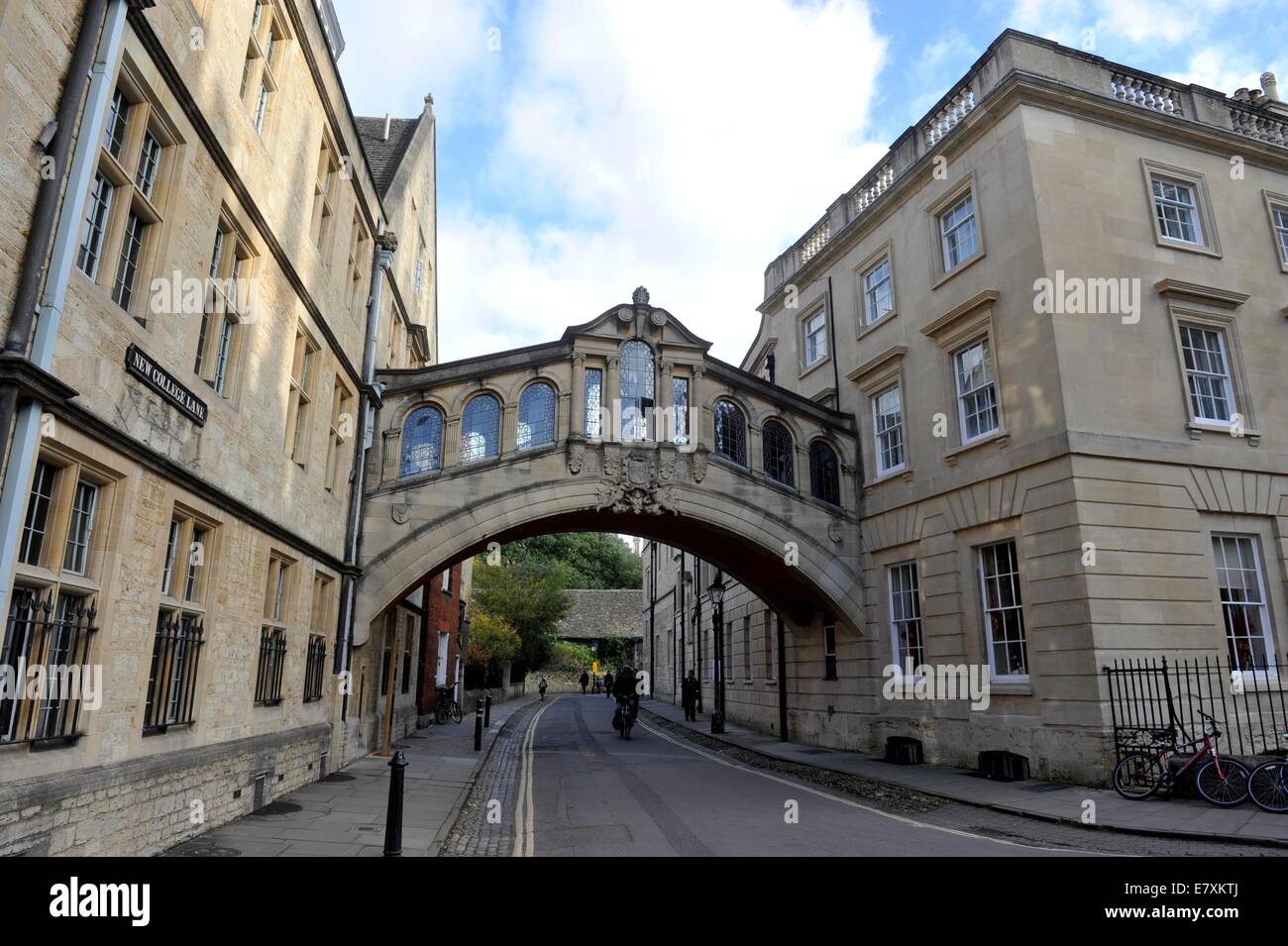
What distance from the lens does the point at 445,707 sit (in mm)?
25281

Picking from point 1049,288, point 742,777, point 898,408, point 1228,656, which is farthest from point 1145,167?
point 742,777

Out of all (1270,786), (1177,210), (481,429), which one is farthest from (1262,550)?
(481,429)

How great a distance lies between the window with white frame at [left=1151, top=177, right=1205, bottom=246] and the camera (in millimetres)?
15250

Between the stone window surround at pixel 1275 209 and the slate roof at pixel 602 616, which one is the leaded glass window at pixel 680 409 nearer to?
the stone window surround at pixel 1275 209

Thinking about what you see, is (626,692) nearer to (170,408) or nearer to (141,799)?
(141,799)

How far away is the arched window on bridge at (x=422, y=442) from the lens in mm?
16781

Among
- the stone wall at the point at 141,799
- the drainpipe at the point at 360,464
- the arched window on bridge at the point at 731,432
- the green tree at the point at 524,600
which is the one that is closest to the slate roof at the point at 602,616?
the green tree at the point at 524,600

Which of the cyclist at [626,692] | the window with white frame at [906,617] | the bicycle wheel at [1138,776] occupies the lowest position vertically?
the bicycle wheel at [1138,776]

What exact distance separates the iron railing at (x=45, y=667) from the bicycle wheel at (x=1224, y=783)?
1234 cm

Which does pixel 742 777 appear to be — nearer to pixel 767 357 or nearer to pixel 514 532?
pixel 514 532

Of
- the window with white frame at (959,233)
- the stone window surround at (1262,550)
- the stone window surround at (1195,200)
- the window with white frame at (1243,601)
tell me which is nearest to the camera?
the window with white frame at (1243,601)

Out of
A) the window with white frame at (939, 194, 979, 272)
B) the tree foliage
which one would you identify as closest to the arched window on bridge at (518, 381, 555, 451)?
the window with white frame at (939, 194, 979, 272)

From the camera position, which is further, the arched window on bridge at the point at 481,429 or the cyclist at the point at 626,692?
the cyclist at the point at 626,692

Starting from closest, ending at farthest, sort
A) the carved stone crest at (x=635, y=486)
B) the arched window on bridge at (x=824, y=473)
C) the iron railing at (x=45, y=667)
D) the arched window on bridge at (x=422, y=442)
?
1. the iron railing at (x=45, y=667)
2. the arched window on bridge at (x=422, y=442)
3. the carved stone crest at (x=635, y=486)
4. the arched window on bridge at (x=824, y=473)
